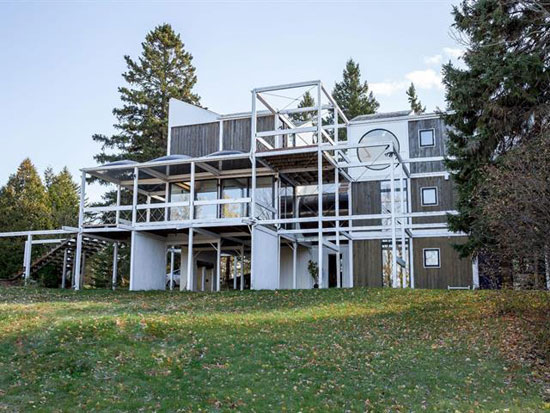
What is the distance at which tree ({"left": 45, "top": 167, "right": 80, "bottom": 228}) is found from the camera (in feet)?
135

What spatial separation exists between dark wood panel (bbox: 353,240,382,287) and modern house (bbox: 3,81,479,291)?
5cm

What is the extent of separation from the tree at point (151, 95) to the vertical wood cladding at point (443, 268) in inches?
735

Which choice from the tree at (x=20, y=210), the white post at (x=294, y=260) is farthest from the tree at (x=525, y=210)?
→ the tree at (x=20, y=210)

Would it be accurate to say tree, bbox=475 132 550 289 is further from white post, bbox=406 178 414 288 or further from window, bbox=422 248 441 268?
window, bbox=422 248 441 268

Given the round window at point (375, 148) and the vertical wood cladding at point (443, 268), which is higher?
the round window at point (375, 148)

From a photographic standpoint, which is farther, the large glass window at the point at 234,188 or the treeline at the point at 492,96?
the large glass window at the point at 234,188

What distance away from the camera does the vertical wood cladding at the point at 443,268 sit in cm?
2533

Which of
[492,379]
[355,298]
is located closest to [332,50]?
[355,298]

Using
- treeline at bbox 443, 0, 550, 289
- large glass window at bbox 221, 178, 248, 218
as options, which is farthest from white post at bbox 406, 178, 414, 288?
treeline at bbox 443, 0, 550, 289

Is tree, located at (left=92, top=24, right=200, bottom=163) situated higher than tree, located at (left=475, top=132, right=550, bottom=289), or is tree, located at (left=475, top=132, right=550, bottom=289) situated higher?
tree, located at (left=92, top=24, right=200, bottom=163)

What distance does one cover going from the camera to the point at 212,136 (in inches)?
1031

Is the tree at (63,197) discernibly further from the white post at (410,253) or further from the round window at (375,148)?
the white post at (410,253)

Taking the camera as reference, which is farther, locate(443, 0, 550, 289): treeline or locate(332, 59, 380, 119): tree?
locate(332, 59, 380, 119): tree

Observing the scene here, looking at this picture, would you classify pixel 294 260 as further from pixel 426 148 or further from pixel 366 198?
pixel 426 148
